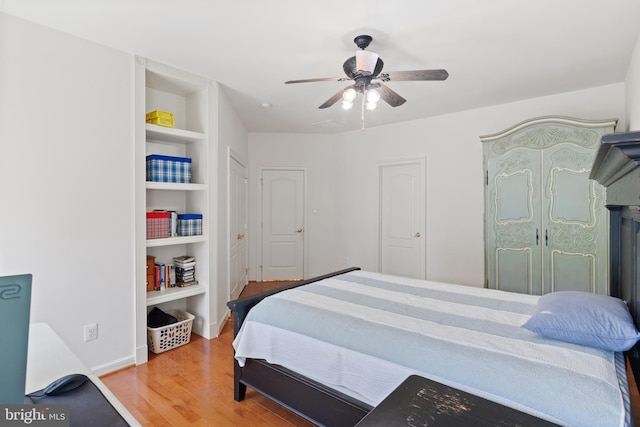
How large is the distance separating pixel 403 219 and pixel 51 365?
442 cm

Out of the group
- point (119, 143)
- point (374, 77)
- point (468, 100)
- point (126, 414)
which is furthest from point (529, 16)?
point (119, 143)

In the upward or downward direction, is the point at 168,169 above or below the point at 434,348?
above

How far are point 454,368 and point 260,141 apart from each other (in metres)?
4.77

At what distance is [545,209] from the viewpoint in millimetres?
3205

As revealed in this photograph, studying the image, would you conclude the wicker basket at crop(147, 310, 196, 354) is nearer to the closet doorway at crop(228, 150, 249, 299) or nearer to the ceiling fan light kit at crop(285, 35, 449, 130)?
the closet doorway at crop(228, 150, 249, 299)

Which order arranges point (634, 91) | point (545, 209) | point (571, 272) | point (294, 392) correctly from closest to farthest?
point (294, 392) → point (634, 91) → point (571, 272) → point (545, 209)

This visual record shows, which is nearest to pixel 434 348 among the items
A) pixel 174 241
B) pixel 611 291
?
pixel 611 291

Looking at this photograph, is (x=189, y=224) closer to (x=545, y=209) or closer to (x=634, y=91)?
(x=545, y=209)

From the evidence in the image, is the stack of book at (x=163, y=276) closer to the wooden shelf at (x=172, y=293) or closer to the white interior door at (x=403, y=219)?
the wooden shelf at (x=172, y=293)

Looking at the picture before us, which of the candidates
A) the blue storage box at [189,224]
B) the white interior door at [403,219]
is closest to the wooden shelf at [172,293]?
the blue storage box at [189,224]

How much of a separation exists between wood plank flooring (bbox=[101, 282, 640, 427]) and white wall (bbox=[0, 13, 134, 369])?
302 millimetres

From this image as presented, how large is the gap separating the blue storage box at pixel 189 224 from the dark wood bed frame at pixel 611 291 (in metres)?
1.24

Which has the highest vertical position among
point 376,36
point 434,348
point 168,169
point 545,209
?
point 376,36

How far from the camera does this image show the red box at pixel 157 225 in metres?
2.88
